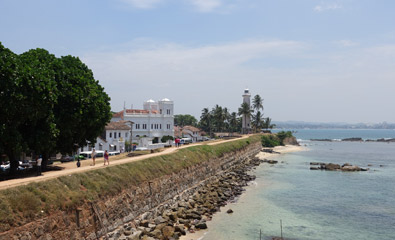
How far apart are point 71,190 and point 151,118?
6528cm

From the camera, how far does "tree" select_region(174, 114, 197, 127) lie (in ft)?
549

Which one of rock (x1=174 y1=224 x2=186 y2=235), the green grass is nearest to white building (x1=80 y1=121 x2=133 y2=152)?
the green grass

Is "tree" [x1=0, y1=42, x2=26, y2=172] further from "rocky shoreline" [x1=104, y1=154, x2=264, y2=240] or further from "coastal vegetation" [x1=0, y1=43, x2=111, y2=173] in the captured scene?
"rocky shoreline" [x1=104, y1=154, x2=264, y2=240]

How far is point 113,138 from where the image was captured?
68000 millimetres

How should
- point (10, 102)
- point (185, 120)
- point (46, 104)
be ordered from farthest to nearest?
point (185, 120)
point (46, 104)
point (10, 102)

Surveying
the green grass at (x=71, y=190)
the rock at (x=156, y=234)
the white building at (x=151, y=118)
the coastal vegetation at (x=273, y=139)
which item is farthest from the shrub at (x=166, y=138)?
the rock at (x=156, y=234)

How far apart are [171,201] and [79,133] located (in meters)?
11.4

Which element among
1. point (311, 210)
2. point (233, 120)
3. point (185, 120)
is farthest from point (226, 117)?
point (311, 210)

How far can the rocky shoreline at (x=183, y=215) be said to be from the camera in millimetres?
24250

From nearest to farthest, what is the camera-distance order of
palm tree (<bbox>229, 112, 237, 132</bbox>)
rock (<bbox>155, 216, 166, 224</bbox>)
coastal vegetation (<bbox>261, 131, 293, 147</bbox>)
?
rock (<bbox>155, 216, 166, 224</bbox>)
coastal vegetation (<bbox>261, 131, 293, 147</bbox>)
palm tree (<bbox>229, 112, 237, 132</bbox>)

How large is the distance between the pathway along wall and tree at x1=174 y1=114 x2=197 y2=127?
409 ft

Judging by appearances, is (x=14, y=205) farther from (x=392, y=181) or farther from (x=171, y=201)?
(x=392, y=181)

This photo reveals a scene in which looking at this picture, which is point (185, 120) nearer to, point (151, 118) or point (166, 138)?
point (151, 118)

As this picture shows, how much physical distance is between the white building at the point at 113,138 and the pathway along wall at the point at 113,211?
28896 millimetres
